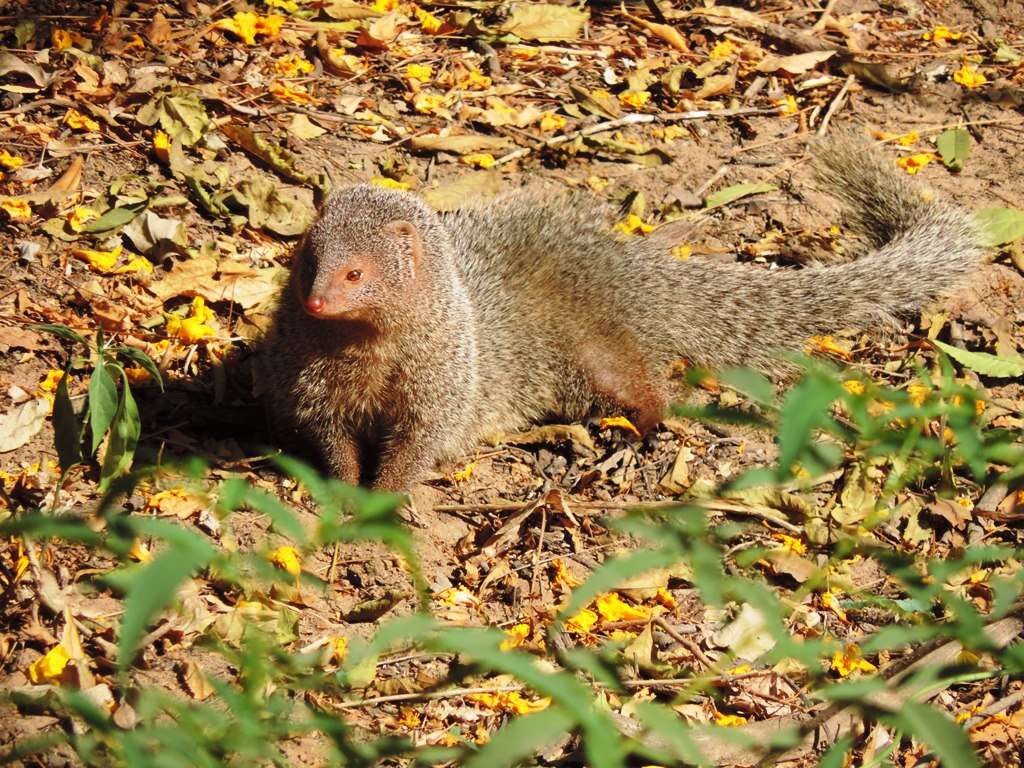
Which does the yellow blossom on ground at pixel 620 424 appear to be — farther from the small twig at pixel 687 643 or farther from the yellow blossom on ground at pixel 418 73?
the yellow blossom on ground at pixel 418 73

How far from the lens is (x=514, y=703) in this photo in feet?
9.12

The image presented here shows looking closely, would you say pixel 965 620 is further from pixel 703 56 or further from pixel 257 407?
pixel 703 56

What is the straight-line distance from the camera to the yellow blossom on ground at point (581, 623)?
3.17 metres

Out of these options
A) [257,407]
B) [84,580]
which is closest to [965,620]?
[84,580]

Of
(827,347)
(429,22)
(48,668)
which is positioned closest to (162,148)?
(429,22)

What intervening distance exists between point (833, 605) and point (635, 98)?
9.96 feet

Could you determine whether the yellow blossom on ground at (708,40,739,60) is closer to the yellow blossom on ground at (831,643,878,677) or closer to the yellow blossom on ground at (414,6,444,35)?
the yellow blossom on ground at (414,6,444,35)

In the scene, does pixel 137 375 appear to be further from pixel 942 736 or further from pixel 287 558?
pixel 942 736

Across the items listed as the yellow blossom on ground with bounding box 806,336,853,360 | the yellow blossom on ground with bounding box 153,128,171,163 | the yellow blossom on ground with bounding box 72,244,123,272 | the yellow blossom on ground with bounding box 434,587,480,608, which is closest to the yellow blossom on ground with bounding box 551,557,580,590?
the yellow blossom on ground with bounding box 434,587,480,608

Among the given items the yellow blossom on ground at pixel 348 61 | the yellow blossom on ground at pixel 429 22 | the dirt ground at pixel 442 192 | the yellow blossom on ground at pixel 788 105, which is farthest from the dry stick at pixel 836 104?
the yellow blossom on ground at pixel 348 61

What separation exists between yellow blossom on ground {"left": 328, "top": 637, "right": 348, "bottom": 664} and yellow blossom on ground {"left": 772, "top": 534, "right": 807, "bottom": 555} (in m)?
1.41

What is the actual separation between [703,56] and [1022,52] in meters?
1.65

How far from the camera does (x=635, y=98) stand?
5.47 metres

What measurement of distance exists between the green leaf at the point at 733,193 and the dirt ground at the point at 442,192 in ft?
0.11
